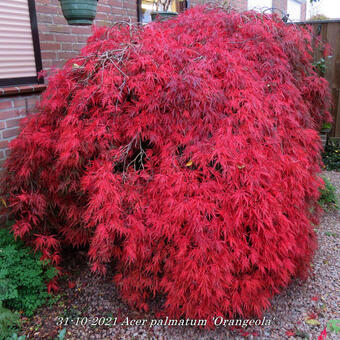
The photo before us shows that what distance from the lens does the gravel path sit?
247cm

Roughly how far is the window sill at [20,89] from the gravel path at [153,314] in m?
1.65

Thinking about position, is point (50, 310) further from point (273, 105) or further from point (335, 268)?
point (335, 268)

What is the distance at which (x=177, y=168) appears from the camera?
221 cm

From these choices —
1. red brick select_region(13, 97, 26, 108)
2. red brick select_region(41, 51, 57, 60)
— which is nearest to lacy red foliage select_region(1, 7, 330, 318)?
red brick select_region(13, 97, 26, 108)

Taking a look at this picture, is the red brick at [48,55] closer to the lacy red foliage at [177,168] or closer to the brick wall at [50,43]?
the brick wall at [50,43]

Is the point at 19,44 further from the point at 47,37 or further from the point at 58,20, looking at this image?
the point at 58,20

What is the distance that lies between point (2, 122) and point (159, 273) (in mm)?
1998

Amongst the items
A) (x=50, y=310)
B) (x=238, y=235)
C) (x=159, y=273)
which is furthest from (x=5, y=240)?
(x=238, y=235)

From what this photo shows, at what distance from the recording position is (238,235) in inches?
84.7

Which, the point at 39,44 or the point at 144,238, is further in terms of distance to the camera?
the point at 39,44

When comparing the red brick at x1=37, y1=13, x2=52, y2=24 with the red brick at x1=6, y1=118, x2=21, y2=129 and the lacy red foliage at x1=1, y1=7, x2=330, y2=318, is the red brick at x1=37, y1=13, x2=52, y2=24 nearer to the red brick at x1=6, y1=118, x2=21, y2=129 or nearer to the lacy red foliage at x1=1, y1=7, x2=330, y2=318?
the lacy red foliage at x1=1, y1=7, x2=330, y2=318

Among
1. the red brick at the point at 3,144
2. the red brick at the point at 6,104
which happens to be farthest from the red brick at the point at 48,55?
the red brick at the point at 3,144

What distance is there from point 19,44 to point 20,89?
0.46 m

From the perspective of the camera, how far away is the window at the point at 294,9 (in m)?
13.3
